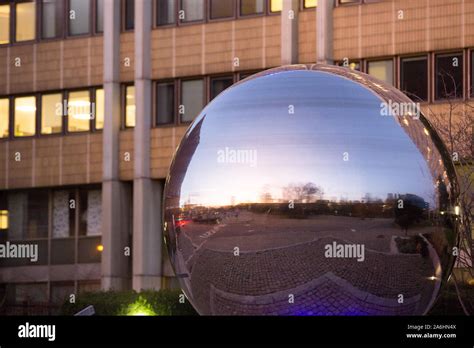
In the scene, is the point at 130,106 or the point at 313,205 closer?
the point at 313,205

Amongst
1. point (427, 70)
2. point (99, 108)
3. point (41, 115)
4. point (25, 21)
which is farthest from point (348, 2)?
point (25, 21)

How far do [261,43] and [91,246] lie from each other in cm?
1004

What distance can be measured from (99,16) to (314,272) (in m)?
34.1

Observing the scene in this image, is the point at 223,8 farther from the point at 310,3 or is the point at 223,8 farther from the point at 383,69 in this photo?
the point at 383,69

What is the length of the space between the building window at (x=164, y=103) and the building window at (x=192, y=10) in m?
2.37

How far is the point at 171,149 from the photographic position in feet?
147

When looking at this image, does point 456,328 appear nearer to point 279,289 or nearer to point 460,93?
point 279,289

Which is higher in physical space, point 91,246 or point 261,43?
point 261,43

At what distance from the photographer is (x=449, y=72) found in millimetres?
40031

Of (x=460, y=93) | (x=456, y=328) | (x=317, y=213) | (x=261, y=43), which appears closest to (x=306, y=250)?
(x=317, y=213)

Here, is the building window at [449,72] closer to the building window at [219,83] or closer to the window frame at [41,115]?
the building window at [219,83]

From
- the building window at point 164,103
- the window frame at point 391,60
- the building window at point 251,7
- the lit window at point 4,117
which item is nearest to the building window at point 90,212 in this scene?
the lit window at point 4,117

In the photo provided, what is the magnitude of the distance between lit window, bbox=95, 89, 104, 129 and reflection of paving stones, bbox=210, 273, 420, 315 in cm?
3272

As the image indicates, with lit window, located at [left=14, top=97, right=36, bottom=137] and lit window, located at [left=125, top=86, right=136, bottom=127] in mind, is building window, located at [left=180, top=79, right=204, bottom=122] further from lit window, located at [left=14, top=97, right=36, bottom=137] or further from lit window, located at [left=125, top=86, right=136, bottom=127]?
lit window, located at [left=14, top=97, right=36, bottom=137]
